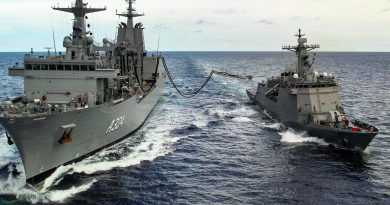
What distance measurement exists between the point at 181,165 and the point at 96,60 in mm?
9635

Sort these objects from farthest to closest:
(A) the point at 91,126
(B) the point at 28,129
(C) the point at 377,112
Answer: (C) the point at 377,112, (A) the point at 91,126, (B) the point at 28,129

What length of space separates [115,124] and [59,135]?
732 centimetres

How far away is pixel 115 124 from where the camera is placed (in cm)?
3173

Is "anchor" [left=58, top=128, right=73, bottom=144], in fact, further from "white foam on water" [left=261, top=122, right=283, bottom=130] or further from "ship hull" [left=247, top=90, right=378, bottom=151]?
"white foam on water" [left=261, top=122, right=283, bottom=130]

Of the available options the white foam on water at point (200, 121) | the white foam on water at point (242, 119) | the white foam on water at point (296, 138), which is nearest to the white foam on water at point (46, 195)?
the white foam on water at point (296, 138)

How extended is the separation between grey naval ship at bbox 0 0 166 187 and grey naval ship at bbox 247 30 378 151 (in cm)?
1469

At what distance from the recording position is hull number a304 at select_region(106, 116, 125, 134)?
30.9m

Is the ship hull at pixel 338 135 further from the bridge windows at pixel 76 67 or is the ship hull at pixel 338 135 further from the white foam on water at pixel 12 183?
the white foam on water at pixel 12 183

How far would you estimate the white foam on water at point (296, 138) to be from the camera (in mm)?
36497

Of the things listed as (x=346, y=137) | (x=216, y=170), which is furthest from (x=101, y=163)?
(x=346, y=137)

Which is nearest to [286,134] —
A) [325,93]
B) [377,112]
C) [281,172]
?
[325,93]

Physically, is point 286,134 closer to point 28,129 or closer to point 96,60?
point 96,60

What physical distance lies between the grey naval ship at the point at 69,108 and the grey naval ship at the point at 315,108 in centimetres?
1469

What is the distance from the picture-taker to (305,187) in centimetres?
2547
